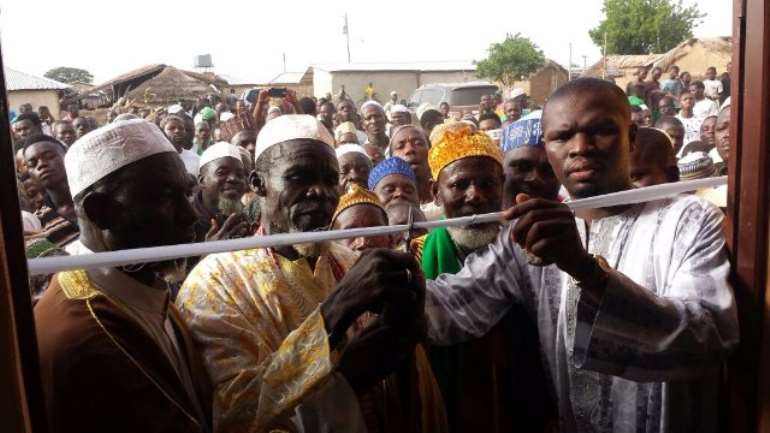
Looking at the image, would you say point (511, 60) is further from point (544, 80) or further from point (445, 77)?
point (445, 77)

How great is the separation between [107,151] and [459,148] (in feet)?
5.83

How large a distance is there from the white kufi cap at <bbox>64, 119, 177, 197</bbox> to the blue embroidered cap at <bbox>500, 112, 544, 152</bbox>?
79.5 inches

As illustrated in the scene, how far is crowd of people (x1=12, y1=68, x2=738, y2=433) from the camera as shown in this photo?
73.4 inches

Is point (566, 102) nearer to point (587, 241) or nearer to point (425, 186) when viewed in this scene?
point (587, 241)

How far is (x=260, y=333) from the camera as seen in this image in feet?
6.98

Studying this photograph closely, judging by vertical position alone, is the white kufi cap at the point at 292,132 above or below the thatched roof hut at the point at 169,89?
below

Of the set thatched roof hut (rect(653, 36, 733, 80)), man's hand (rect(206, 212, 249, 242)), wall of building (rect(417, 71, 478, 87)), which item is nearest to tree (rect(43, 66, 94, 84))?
wall of building (rect(417, 71, 478, 87))

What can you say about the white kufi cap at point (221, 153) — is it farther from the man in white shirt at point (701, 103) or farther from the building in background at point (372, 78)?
the building in background at point (372, 78)

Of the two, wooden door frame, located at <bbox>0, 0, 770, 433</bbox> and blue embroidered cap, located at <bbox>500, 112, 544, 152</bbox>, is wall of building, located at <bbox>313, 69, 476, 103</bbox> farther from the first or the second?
wooden door frame, located at <bbox>0, 0, 770, 433</bbox>

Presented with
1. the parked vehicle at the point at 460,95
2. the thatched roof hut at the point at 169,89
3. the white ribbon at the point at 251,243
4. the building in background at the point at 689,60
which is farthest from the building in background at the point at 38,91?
the white ribbon at the point at 251,243

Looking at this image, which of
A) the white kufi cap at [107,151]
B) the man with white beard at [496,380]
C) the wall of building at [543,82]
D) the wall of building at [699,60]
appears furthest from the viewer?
the wall of building at [543,82]

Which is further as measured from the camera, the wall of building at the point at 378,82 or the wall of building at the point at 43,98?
the wall of building at the point at 378,82

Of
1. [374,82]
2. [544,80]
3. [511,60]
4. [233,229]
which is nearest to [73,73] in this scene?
[374,82]

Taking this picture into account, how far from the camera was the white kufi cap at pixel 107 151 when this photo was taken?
81.7 inches
